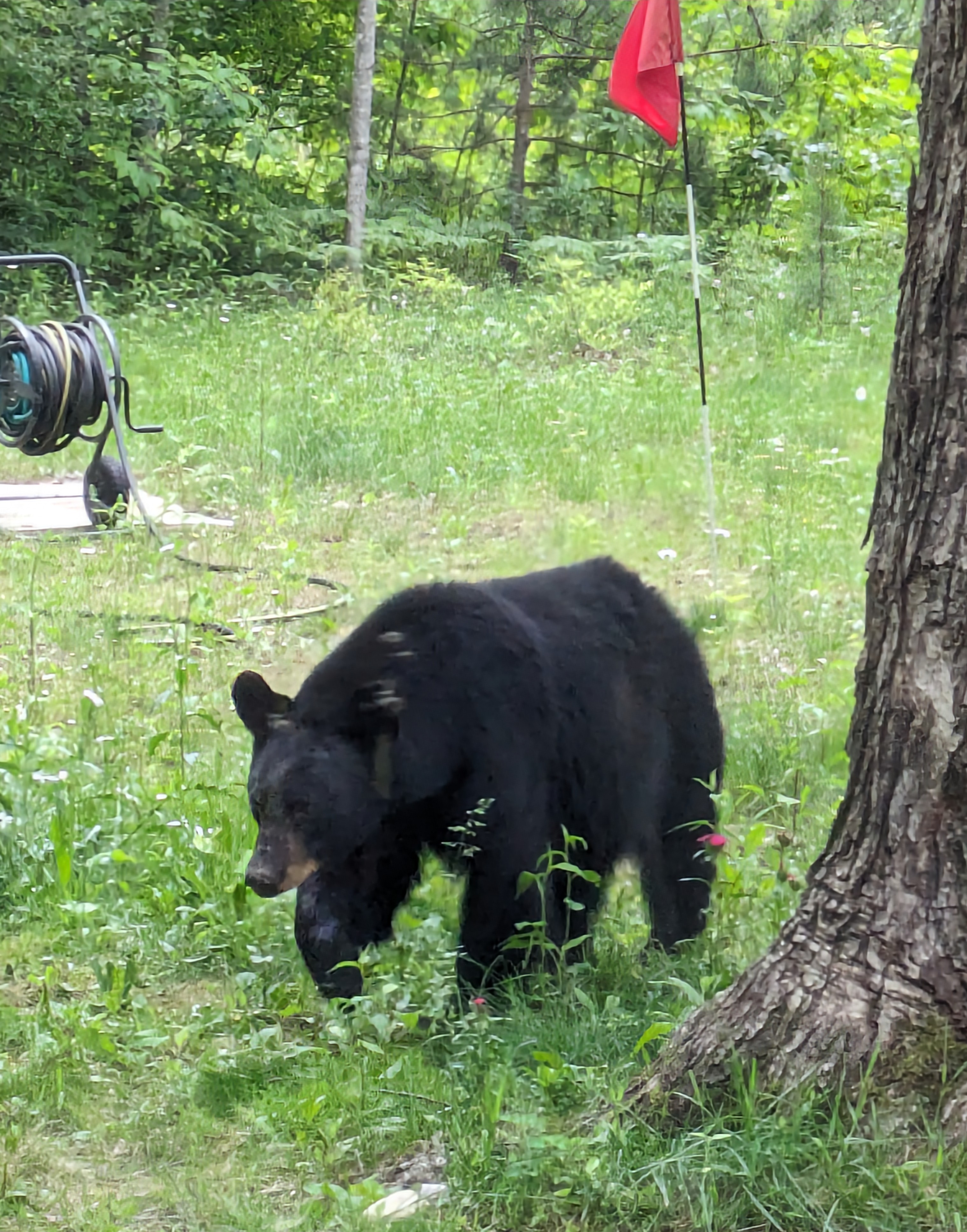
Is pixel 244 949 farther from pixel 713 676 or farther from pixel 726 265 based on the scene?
pixel 726 265

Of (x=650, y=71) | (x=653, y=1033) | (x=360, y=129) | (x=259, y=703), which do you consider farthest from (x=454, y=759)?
(x=360, y=129)

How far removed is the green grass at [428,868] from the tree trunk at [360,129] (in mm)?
4736

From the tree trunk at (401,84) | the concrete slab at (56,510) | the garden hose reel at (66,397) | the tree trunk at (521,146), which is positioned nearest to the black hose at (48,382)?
the garden hose reel at (66,397)

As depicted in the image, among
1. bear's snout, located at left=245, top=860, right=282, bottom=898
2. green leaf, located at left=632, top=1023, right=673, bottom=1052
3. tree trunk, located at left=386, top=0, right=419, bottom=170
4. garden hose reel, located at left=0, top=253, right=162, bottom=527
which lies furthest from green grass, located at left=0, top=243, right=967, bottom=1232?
tree trunk, located at left=386, top=0, right=419, bottom=170

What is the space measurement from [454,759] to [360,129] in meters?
11.2

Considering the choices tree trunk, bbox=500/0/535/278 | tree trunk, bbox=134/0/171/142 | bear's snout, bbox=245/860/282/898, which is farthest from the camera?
tree trunk, bbox=500/0/535/278

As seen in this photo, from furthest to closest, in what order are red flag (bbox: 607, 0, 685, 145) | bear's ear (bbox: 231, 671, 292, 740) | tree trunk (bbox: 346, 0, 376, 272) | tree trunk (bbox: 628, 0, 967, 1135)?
1. tree trunk (bbox: 346, 0, 376, 272)
2. red flag (bbox: 607, 0, 685, 145)
3. bear's ear (bbox: 231, 671, 292, 740)
4. tree trunk (bbox: 628, 0, 967, 1135)

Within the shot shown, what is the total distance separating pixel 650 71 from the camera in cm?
565

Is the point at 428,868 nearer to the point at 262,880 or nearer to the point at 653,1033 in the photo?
the point at 262,880

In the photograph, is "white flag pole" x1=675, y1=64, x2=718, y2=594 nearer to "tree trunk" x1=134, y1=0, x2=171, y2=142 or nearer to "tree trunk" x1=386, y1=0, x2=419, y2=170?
"tree trunk" x1=134, y1=0, x2=171, y2=142

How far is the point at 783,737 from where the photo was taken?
3932 mm

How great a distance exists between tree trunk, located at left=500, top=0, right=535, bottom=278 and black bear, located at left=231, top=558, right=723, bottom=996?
1117 centimetres

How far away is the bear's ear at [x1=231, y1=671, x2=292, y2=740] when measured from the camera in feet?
9.01

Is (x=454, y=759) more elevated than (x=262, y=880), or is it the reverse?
(x=454, y=759)
